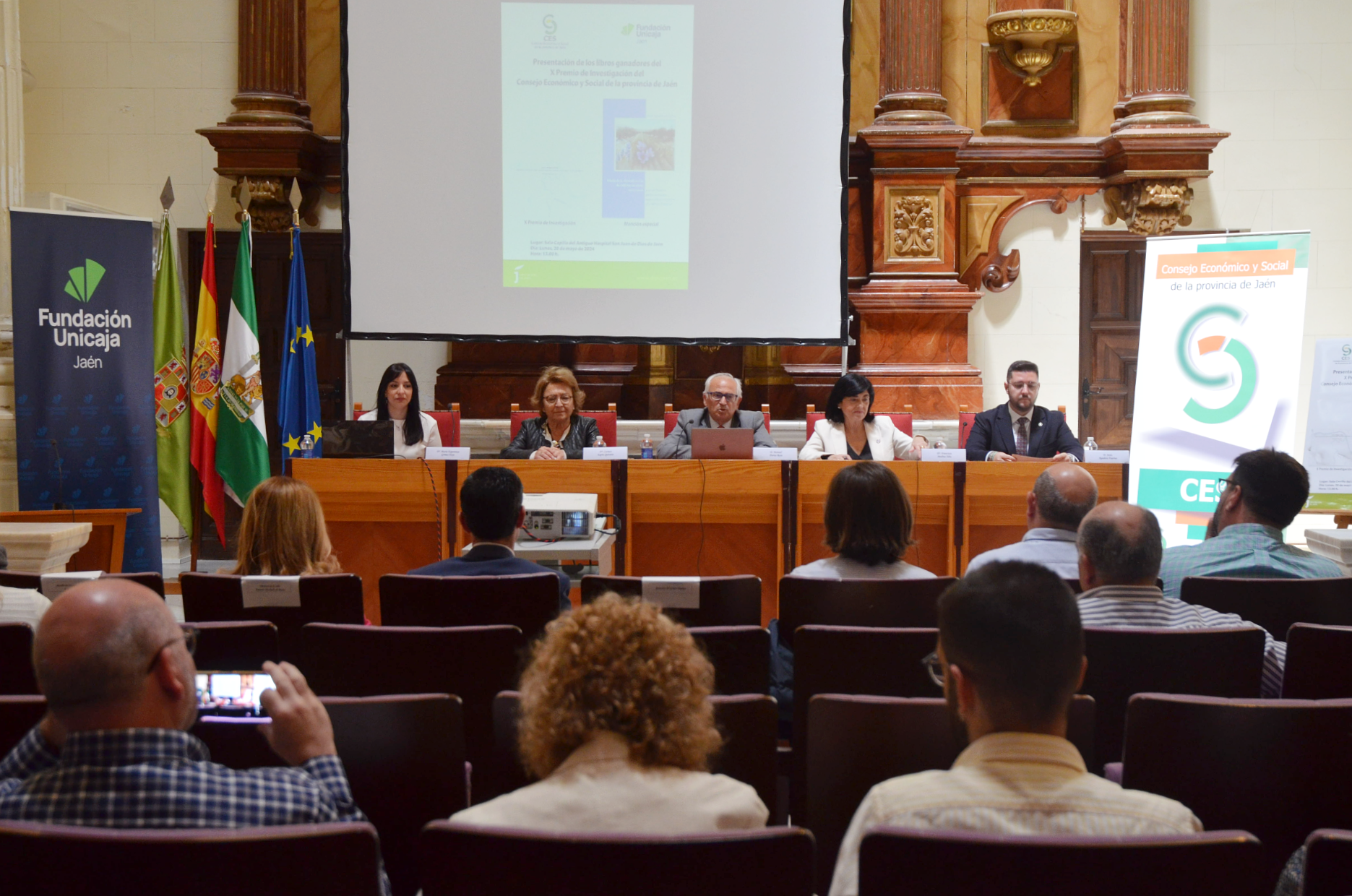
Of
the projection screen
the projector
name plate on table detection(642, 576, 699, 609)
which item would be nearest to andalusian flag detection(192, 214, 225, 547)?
the projection screen

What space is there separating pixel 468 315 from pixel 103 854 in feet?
16.5

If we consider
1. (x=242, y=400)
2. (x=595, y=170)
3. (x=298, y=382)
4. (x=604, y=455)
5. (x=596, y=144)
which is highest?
(x=596, y=144)

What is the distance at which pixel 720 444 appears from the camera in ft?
15.1

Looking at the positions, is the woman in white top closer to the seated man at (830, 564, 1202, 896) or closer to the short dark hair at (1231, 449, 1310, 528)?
the short dark hair at (1231, 449, 1310, 528)

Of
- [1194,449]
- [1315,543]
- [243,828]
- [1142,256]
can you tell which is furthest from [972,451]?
[243,828]

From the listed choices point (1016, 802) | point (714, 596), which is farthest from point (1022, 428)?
point (1016, 802)

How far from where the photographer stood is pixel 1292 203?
6.70m

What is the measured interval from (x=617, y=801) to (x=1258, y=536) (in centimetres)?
224

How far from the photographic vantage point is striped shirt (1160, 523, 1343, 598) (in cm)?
269

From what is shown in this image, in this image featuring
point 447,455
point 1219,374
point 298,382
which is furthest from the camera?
point 298,382

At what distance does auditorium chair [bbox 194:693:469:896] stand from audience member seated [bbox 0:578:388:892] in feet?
0.88

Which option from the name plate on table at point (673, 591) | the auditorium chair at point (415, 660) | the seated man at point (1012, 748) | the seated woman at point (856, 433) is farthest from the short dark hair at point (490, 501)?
the seated woman at point (856, 433)

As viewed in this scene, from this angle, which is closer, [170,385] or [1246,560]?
[1246,560]

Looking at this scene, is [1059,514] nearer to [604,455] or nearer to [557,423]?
[604,455]
